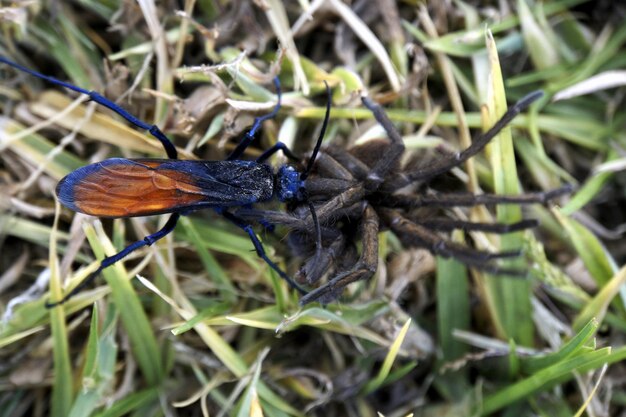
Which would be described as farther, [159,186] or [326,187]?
[326,187]

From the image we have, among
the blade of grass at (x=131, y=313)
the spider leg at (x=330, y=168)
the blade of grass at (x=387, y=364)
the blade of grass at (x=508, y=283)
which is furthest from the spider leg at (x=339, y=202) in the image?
the blade of grass at (x=131, y=313)

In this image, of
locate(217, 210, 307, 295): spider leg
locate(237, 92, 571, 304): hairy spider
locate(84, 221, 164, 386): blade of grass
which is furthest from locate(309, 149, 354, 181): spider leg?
locate(84, 221, 164, 386): blade of grass

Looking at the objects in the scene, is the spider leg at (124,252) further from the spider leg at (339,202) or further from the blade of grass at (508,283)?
the blade of grass at (508,283)

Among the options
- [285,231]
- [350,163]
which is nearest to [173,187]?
[285,231]

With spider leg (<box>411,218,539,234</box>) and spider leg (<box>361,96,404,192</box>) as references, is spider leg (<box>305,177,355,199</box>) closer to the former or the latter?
spider leg (<box>361,96,404,192</box>)

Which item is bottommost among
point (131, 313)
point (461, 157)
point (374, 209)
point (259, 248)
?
point (131, 313)

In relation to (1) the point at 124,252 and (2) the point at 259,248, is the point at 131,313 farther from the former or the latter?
(2) the point at 259,248
